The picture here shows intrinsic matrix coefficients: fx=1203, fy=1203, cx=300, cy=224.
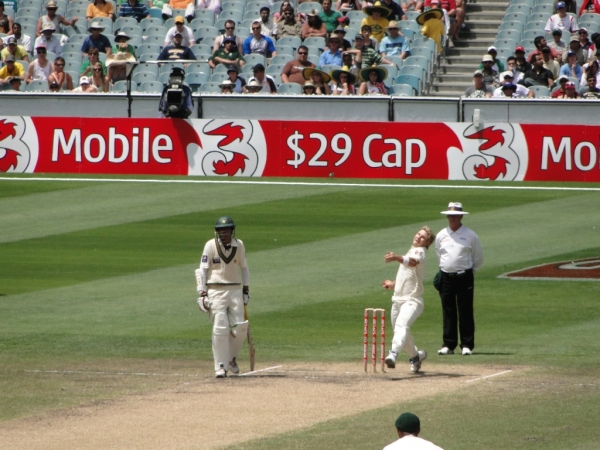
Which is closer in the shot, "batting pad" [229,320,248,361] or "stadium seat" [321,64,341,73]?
"batting pad" [229,320,248,361]

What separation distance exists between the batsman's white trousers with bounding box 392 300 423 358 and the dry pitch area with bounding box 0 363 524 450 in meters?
0.34

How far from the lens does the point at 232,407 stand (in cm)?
1171

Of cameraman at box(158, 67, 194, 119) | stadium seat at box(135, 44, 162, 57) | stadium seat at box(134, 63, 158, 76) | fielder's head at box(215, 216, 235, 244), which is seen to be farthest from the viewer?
stadium seat at box(135, 44, 162, 57)

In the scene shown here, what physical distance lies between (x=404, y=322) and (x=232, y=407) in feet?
8.35

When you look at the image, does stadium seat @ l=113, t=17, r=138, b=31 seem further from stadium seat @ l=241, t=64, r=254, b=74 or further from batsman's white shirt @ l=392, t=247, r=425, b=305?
batsman's white shirt @ l=392, t=247, r=425, b=305

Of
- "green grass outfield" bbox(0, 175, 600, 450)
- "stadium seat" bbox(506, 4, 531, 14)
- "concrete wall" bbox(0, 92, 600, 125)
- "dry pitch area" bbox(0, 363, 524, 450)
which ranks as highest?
"stadium seat" bbox(506, 4, 531, 14)

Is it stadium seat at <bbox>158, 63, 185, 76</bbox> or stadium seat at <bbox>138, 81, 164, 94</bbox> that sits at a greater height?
stadium seat at <bbox>158, 63, 185, 76</bbox>

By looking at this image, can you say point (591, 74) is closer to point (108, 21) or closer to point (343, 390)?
point (108, 21)

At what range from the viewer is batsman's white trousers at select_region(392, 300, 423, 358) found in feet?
43.8

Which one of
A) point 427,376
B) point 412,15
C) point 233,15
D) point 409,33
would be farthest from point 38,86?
point 427,376

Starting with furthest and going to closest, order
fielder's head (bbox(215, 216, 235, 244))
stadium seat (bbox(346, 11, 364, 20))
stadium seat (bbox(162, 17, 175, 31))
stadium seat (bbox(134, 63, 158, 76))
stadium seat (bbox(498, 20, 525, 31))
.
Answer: stadium seat (bbox(162, 17, 175, 31)) → stadium seat (bbox(346, 11, 364, 20)) → stadium seat (bbox(134, 63, 158, 76)) → stadium seat (bbox(498, 20, 525, 31)) → fielder's head (bbox(215, 216, 235, 244))

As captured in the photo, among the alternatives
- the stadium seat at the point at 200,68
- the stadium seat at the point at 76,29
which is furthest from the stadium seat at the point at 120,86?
the stadium seat at the point at 76,29

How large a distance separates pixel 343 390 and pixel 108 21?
24858 mm

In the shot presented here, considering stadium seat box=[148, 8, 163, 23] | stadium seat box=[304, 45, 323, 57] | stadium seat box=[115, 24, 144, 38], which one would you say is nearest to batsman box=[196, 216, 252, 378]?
stadium seat box=[304, 45, 323, 57]
